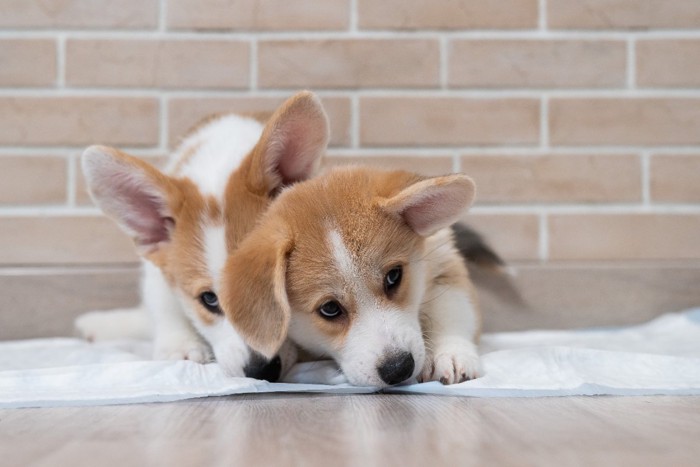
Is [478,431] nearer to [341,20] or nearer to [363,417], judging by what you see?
[363,417]

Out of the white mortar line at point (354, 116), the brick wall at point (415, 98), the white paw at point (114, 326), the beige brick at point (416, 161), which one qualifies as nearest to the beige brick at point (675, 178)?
the brick wall at point (415, 98)

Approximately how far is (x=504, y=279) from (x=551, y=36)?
2.43ft

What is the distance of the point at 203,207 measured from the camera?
1560 mm

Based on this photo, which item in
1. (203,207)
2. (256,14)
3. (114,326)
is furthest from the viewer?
(256,14)

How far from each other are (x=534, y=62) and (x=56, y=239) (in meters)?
1.52

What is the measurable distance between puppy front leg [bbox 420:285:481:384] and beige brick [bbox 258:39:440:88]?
88cm

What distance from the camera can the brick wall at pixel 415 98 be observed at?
224 centimetres

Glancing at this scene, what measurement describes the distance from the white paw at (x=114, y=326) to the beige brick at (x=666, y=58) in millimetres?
1623

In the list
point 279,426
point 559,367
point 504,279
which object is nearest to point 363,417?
point 279,426

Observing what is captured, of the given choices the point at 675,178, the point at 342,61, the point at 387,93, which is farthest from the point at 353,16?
the point at 675,178

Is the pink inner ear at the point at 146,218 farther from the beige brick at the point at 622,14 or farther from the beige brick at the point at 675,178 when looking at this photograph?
the beige brick at the point at 675,178

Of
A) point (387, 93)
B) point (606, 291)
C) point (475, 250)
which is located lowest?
point (606, 291)

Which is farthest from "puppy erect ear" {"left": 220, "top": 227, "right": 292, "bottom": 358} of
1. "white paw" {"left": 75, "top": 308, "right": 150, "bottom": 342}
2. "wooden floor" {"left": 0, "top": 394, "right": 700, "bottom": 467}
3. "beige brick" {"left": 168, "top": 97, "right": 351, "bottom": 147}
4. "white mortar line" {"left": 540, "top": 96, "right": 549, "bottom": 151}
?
"white mortar line" {"left": 540, "top": 96, "right": 549, "bottom": 151}

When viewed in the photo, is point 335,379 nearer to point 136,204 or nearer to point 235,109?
point 136,204
